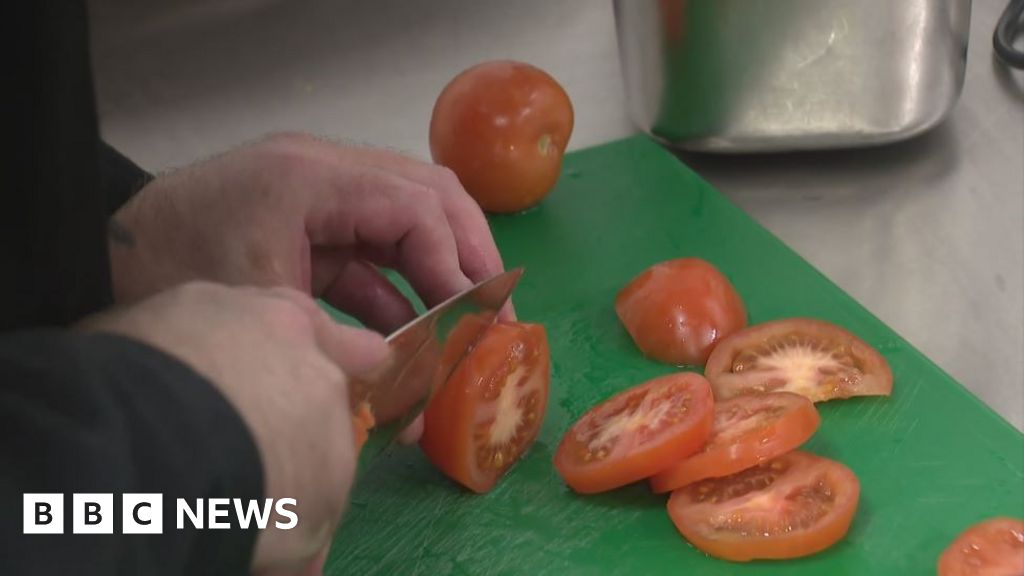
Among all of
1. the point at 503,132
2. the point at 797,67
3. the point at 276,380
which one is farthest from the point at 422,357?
the point at 797,67

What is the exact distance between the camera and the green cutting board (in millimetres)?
857

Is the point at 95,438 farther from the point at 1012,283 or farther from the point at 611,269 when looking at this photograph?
the point at 1012,283

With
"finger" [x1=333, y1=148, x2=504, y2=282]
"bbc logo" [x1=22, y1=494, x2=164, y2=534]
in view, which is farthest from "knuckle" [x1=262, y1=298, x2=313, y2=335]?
"finger" [x1=333, y1=148, x2=504, y2=282]

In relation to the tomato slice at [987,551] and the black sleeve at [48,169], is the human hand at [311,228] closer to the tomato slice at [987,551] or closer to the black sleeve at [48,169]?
the black sleeve at [48,169]

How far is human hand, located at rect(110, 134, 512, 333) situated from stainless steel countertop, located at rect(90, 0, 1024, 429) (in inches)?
16.0

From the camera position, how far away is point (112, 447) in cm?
50

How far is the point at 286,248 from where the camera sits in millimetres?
871

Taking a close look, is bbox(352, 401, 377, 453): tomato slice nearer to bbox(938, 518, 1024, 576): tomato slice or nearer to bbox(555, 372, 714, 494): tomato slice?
bbox(555, 372, 714, 494): tomato slice

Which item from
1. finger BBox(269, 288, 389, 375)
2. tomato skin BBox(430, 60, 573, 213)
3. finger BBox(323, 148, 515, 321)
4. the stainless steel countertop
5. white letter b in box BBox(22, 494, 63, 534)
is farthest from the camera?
tomato skin BBox(430, 60, 573, 213)

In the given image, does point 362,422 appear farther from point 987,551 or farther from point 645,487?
point 987,551

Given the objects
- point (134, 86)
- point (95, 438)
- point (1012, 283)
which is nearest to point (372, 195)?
point (95, 438)

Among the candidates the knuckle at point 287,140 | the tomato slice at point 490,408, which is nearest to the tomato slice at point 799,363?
the tomato slice at point 490,408

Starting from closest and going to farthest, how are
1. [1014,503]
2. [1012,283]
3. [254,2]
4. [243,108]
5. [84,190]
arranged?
[84,190] < [1014,503] < [1012,283] < [243,108] < [254,2]

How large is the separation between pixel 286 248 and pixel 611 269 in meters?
0.40
